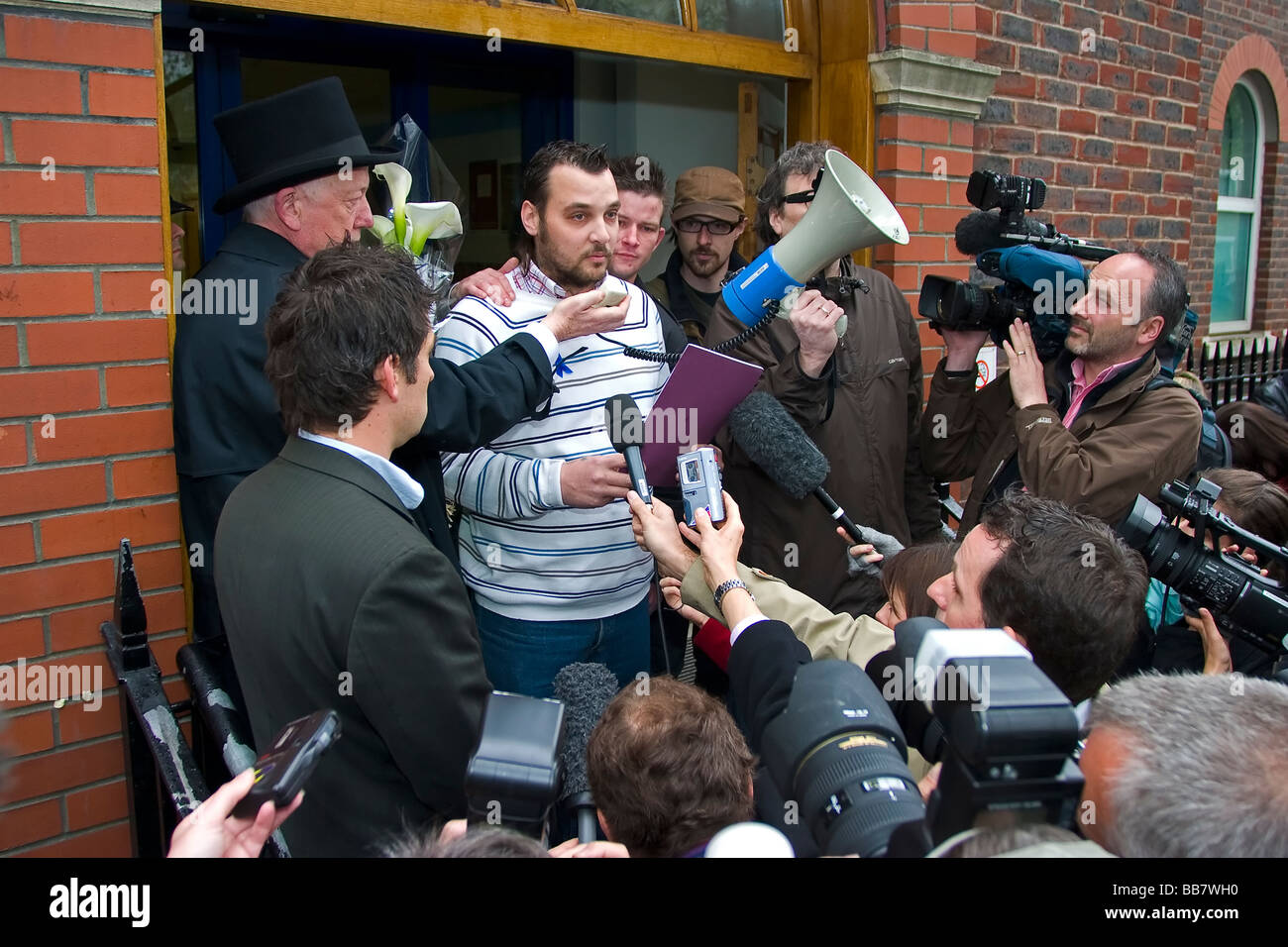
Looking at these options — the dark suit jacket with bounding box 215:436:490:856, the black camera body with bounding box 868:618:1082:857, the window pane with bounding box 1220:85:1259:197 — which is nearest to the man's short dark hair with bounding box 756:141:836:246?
the dark suit jacket with bounding box 215:436:490:856

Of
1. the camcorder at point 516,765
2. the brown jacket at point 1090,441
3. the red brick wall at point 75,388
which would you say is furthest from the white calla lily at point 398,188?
the camcorder at point 516,765

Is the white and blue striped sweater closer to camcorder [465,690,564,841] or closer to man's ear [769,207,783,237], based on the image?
man's ear [769,207,783,237]

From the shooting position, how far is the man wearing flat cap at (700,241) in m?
3.87

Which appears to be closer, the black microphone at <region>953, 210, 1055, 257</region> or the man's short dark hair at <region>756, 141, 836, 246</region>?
the black microphone at <region>953, 210, 1055, 257</region>

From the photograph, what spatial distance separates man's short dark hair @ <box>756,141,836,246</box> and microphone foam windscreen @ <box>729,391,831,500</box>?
2.74 feet

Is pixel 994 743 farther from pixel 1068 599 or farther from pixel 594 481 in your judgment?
pixel 594 481

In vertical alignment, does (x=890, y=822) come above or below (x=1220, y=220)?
below

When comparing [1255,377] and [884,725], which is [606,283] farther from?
[1255,377]

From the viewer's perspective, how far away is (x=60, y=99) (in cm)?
224

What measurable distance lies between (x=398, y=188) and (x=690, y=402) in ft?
4.27

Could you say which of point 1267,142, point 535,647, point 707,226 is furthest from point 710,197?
point 1267,142

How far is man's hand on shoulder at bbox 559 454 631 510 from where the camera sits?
2.50 meters
